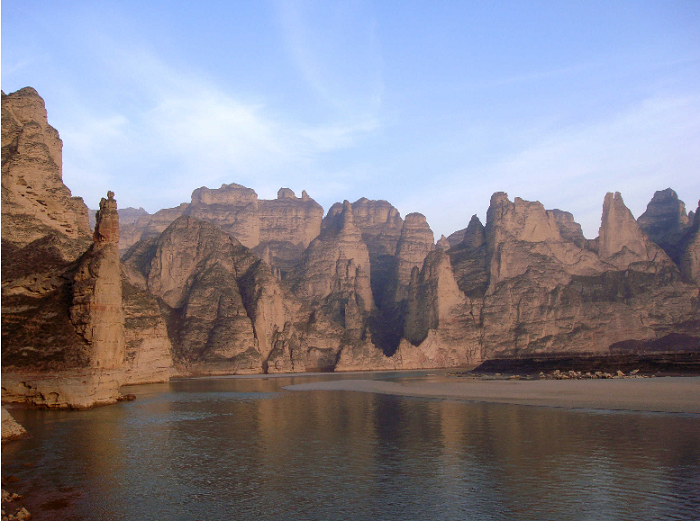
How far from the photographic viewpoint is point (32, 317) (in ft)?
168

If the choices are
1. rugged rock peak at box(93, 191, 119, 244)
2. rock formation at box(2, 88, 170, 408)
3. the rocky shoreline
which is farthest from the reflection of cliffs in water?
the rocky shoreline

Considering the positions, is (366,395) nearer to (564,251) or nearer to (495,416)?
(495,416)

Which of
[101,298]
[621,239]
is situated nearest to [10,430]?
[101,298]

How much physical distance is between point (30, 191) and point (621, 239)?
174071mm

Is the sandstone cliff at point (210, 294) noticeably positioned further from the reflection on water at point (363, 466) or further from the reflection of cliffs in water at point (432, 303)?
the reflection on water at point (363, 466)

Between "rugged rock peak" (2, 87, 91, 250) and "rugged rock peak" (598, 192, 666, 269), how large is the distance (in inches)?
6379

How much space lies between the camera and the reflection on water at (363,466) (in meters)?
21.4

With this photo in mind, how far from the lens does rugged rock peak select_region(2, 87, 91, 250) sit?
217 feet

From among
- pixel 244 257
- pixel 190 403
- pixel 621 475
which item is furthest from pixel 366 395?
pixel 244 257

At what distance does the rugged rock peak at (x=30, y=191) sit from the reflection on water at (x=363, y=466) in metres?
28.1

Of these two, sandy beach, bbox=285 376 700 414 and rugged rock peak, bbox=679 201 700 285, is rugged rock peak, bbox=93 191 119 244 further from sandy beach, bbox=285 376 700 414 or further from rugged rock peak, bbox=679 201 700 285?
rugged rock peak, bbox=679 201 700 285

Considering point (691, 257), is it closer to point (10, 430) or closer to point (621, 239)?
point (621, 239)

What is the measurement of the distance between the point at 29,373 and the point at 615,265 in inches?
7060

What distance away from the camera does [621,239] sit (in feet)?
624
